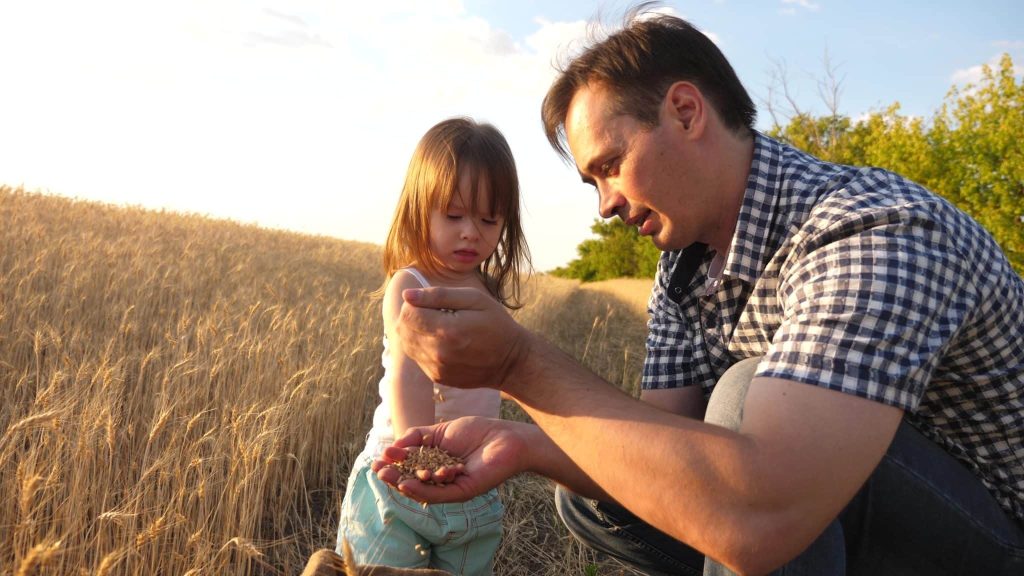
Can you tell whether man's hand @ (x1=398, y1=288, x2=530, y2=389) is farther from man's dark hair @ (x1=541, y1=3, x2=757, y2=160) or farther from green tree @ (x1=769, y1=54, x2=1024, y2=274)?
green tree @ (x1=769, y1=54, x2=1024, y2=274)

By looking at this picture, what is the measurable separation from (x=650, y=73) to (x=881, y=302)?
0.89 meters

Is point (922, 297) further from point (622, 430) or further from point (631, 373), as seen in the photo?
point (631, 373)

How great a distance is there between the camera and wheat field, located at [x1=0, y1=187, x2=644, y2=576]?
2.08m

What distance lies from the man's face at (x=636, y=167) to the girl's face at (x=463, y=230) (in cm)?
41

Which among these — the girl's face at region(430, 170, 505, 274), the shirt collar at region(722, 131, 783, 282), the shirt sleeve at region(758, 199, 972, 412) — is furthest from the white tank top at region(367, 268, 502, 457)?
the shirt sleeve at region(758, 199, 972, 412)

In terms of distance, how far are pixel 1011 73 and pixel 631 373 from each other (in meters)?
14.3

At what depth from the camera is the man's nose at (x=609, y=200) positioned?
77.5 inches

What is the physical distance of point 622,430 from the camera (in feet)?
4.35

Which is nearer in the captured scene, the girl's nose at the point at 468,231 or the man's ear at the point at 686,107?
the man's ear at the point at 686,107

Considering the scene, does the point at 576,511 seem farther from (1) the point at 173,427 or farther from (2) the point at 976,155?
(2) the point at 976,155

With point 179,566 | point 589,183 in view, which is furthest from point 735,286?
point 179,566

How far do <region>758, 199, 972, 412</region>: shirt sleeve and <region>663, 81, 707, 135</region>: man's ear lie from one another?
19.3 inches

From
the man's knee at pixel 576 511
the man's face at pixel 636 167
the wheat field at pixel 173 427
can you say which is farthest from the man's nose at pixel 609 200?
the wheat field at pixel 173 427

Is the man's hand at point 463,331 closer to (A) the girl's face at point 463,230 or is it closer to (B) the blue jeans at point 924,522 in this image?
(B) the blue jeans at point 924,522
